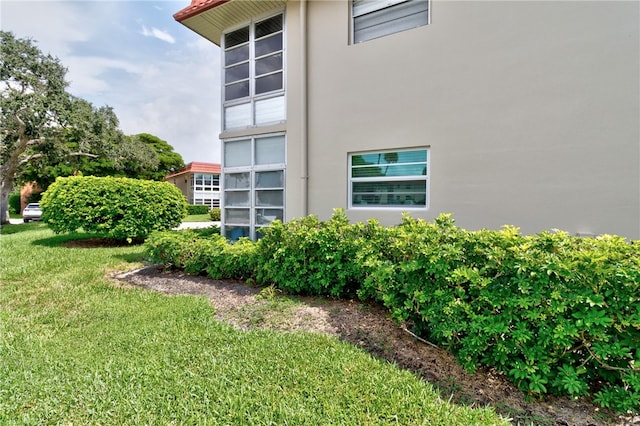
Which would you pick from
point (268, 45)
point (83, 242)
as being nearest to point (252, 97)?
point (268, 45)

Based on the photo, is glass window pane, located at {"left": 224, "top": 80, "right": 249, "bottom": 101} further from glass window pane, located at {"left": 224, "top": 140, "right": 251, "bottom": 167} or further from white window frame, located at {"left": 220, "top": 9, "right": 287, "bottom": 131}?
glass window pane, located at {"left": 224, "top": 140, "right": 251, "bottom": 167}

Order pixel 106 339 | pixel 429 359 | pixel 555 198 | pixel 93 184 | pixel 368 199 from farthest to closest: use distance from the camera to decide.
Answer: pixel 93 184
pixel 368 199
pixel 555 198
pixel 106 339
pixel 429 359

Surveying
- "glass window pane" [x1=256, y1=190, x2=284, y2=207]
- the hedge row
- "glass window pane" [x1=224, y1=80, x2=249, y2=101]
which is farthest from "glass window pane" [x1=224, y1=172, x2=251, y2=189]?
the hedge row

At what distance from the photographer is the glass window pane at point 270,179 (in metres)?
7.13

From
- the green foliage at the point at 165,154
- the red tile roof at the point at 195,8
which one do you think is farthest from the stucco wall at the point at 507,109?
the green foliage at the point at 165,154

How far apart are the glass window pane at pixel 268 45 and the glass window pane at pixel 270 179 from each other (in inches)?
114

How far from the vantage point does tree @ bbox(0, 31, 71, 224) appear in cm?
1638

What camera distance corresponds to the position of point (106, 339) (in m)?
3.56

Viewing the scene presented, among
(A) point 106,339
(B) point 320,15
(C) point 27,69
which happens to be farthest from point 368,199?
(C) point 27,69

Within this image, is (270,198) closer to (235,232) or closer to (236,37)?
(235,232)

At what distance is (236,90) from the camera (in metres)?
7.73

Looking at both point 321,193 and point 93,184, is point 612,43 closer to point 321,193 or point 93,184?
point 321,193

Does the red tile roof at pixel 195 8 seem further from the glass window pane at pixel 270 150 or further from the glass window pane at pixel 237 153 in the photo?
the glass window pane at pixel 270 150

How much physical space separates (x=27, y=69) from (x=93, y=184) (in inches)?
518
